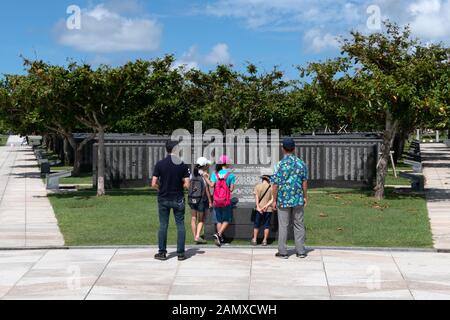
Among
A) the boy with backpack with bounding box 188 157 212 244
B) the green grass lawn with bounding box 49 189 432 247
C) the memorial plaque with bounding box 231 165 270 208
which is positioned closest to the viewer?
the boy with backpack with bounding box 188 157 212 244

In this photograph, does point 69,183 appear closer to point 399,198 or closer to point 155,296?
point 399,198

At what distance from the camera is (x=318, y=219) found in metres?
16.3

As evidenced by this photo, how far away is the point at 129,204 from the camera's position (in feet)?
64.3

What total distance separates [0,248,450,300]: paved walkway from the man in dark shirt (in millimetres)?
319

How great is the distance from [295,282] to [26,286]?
11.1 feet

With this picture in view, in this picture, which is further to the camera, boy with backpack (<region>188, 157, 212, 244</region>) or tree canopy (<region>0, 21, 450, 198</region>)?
tree canopy (<region>0, 21, 450, 198</region>)

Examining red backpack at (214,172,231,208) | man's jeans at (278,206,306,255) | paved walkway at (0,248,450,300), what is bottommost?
paved walkway at (0,248,450,300)

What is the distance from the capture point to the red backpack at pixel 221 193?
493 inches

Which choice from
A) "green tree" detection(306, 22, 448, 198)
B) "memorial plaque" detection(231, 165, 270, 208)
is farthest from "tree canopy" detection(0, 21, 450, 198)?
"memorial plaque" detection(231, 165, 270, 208)

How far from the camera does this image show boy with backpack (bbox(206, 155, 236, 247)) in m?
12.5

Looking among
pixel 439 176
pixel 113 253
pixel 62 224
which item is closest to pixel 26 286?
pixel 113 253

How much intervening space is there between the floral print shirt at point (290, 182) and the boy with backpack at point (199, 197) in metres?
1.65

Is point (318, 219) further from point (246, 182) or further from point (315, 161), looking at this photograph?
point (315, 161)

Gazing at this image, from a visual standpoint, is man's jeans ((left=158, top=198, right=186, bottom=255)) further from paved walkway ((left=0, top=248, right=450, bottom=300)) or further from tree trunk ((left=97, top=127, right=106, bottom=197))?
tree trunk ((left=97, top=127, right=106, bottom=197))
